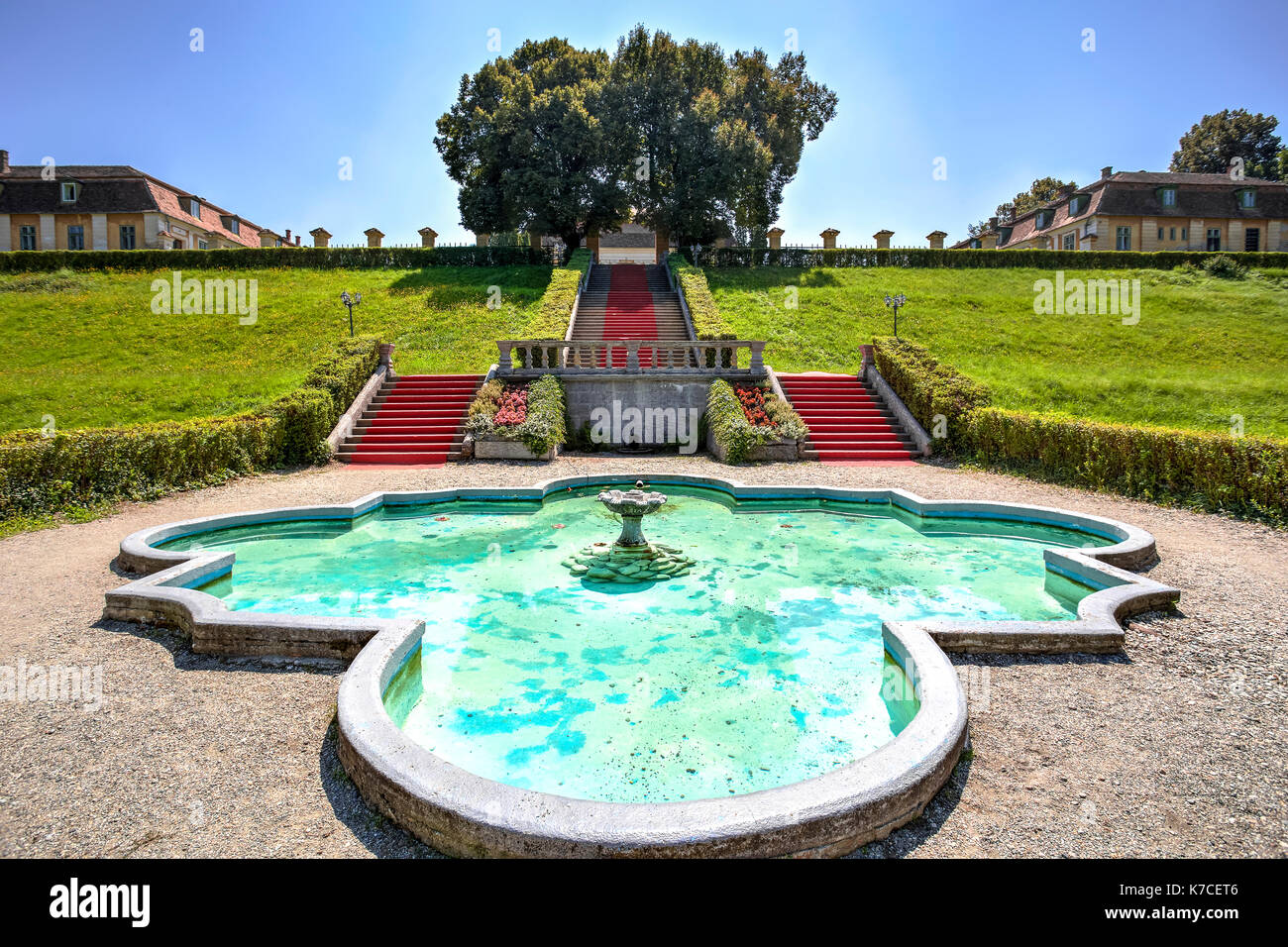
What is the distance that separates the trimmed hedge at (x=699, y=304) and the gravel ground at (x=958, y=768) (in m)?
16.7

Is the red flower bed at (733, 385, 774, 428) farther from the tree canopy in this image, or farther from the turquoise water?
the tree canopy

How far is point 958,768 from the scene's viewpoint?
448 centimetres

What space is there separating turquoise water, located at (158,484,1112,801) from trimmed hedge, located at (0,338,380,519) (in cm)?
361

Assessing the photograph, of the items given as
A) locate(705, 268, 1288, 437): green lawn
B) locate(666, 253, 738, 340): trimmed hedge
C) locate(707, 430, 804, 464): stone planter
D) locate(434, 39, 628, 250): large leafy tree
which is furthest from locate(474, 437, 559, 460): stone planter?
locate(434, 39, 628, 250): large leafy tree

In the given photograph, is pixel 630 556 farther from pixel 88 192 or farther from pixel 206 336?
A: pixel 88 192

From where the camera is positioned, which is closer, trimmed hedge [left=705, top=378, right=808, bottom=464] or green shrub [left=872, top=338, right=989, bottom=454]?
trimmed hedge [left=705, top=378, right=808, bottom=464]

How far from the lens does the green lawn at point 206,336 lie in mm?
19578

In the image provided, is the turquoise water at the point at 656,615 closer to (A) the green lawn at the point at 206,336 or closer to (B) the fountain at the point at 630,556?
(B) the fountain at the point at 630,556

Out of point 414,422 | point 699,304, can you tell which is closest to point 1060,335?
point 699,304

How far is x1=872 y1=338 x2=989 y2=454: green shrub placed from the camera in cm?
1683

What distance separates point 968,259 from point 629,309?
2302 centimetres
